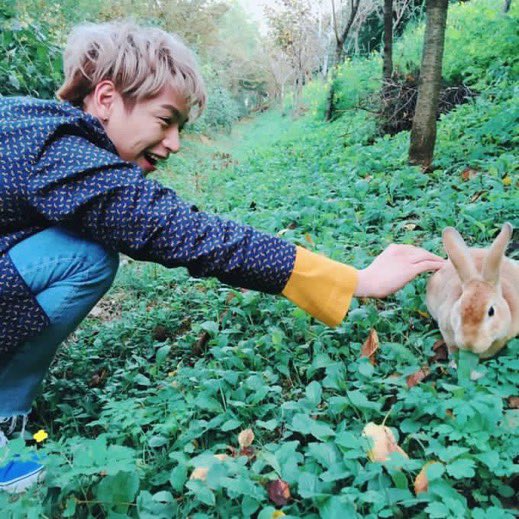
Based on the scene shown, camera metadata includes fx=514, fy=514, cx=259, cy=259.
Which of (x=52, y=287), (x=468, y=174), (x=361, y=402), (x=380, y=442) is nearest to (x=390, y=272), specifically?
(x=361, y=402)

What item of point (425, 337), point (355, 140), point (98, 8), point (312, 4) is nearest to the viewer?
point (425, 337)

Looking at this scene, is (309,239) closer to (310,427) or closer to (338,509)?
(310,427)

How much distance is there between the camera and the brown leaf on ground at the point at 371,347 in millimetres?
1961

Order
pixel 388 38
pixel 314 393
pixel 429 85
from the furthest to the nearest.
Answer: pixel 388 38
pixel 429 85
pixel 314 393

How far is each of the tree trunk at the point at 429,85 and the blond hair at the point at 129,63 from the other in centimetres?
264

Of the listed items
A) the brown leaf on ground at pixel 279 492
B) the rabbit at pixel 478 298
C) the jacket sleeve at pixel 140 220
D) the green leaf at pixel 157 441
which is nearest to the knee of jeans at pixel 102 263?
the jacket sleeve at pixel 140 220

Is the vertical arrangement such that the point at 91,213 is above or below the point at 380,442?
above

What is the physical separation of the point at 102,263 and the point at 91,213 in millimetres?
292

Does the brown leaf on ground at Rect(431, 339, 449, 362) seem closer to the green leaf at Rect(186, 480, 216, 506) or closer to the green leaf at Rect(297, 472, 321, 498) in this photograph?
the green leaf at Rect(297, 472, 321, 498)

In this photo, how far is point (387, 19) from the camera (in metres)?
6.82

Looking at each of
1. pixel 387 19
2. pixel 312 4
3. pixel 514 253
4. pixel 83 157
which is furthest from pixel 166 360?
pixel 312 4

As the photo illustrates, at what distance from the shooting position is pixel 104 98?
180cm

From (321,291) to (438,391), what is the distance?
0.53m

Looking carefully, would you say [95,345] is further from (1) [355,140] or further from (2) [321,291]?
(1) [355,140]
